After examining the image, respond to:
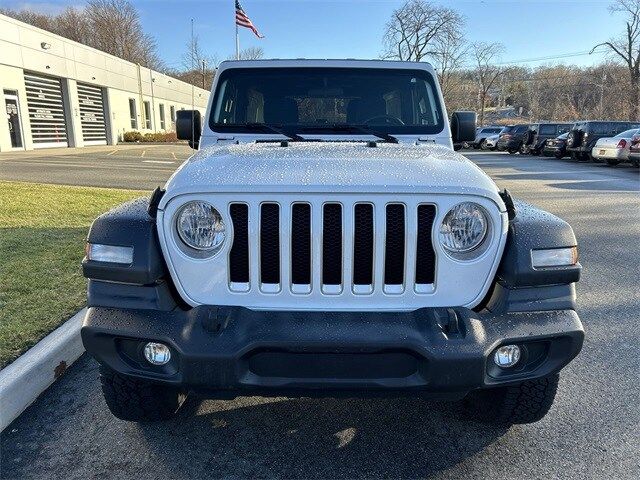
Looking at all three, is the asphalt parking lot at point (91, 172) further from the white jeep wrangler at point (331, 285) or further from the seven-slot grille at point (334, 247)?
the seven-slot grille at point (334, 247)

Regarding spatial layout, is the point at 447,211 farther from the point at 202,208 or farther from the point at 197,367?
the point at 197,367

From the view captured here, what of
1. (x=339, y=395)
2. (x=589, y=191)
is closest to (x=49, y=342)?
(x=339, y=395)

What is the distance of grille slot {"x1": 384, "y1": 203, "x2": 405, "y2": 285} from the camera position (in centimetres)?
205

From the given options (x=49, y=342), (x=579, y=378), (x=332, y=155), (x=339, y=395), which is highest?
(x=332, y=155)

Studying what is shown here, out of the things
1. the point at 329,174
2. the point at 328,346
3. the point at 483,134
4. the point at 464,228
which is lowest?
the point at 328,346

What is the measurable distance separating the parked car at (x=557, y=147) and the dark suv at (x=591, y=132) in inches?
47.6

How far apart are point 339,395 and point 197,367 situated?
588 mm

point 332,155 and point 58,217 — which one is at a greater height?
point 332,155

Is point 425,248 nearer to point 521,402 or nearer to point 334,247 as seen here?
point 334,247

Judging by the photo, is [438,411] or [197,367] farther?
[438,411]

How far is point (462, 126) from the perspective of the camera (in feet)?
12.3

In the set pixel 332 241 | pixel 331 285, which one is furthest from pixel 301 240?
pixel 331 285

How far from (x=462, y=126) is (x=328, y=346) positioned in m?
2.49

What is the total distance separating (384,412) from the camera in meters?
2.69
